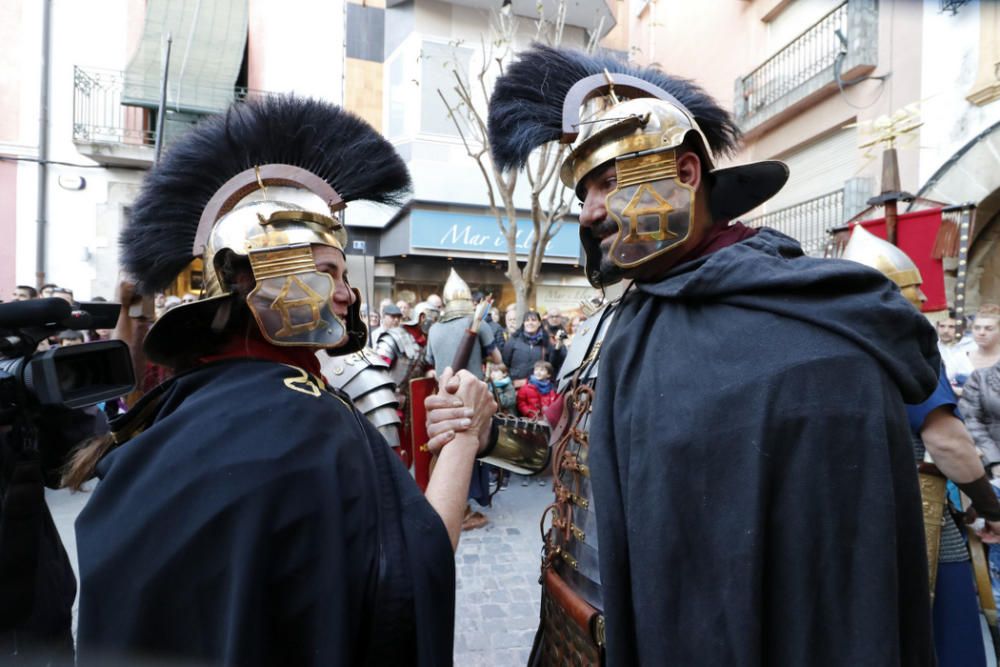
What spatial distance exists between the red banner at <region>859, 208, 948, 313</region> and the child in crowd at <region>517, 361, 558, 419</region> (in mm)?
3613

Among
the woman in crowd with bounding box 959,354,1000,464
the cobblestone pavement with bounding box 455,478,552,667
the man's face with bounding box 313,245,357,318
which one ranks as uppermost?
the man's face with bounding box 313,245,357,318

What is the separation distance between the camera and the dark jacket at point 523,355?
24.4ft

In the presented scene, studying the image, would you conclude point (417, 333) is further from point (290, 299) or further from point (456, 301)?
point (290, 299)

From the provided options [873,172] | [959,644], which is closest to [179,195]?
[959,644]

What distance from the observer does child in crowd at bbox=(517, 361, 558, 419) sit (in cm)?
671

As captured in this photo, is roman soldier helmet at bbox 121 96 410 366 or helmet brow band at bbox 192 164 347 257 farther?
helmet brow band at bbox 192 164 347 257

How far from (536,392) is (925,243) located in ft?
13.3

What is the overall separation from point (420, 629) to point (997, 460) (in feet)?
12.4

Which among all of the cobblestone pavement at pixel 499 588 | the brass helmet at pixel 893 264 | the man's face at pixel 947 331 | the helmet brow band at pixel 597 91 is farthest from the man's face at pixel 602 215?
the man's face at pixel 947 331

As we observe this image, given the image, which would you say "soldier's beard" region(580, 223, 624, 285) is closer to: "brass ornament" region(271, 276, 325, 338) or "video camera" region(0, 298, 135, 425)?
"brass ornament" region(271, 276, 325, 338)

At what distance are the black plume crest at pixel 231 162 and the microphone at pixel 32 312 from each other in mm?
263

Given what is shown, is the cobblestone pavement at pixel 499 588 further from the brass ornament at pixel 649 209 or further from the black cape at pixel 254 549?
the brass ornament at pixel 649 209

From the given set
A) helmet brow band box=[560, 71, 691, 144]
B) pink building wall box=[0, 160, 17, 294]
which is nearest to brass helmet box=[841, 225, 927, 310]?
helmet brow band box=[560, 71, 691, 144]

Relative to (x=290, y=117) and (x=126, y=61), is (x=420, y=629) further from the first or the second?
(x=126, y=61)
